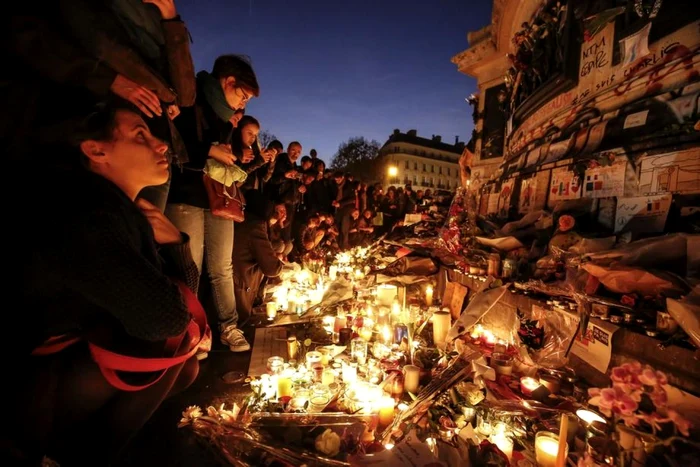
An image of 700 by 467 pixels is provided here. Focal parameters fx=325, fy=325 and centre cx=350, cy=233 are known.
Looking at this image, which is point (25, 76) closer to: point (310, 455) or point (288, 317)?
point (310, 455)

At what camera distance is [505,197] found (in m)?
6.02

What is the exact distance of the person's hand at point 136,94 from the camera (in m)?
2.11

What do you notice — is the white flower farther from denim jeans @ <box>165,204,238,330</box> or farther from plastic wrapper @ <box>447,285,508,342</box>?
plastic wrapper @ <box>447,285,508,342</box>

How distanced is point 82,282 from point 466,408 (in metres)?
2.41

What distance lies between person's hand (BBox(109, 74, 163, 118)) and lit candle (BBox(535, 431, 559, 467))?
3.25 metres

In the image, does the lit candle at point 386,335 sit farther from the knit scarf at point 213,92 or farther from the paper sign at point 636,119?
the paper sign at point 636,119

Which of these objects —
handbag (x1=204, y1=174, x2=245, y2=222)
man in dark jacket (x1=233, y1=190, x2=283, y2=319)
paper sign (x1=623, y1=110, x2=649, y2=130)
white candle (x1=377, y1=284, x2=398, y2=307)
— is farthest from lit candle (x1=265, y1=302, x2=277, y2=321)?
paper sign (x1=623, y1=110, x2=649, y2=130)

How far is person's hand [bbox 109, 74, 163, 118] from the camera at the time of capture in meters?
2.11

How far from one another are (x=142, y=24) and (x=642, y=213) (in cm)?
457

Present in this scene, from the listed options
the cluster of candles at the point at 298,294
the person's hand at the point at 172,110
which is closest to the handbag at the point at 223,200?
the person's hand at the point at 172,110

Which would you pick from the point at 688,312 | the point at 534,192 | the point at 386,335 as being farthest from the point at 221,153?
the point at 534,192

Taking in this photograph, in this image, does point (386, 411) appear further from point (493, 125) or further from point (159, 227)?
point (493, 125)

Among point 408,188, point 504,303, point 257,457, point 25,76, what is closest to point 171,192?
point 25,76

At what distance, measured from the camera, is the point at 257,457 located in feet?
6.82
